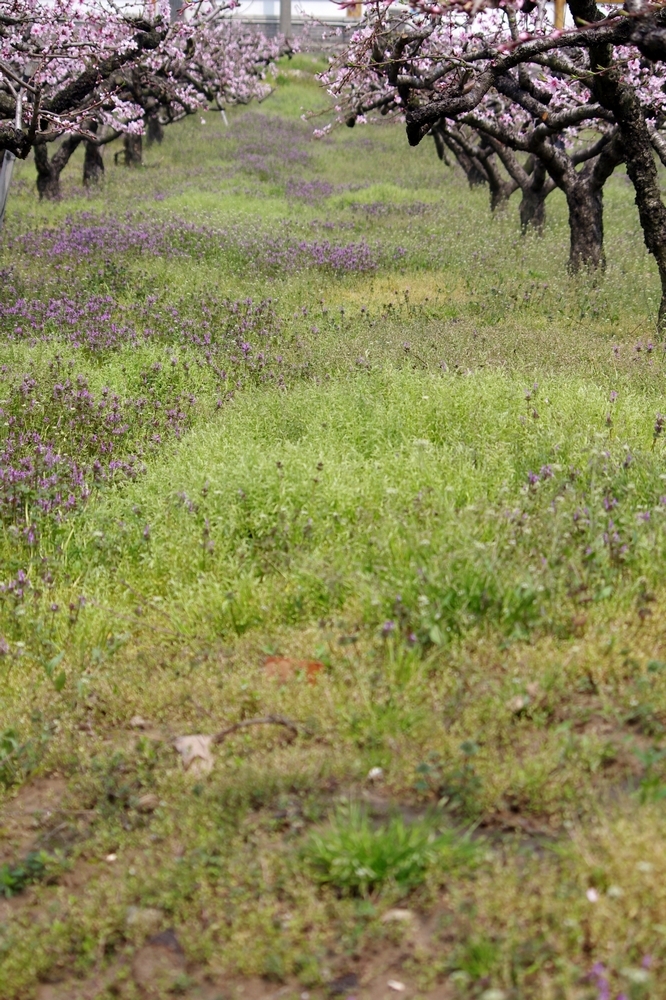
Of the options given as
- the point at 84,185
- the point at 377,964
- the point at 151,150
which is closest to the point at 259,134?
the point at 151,150

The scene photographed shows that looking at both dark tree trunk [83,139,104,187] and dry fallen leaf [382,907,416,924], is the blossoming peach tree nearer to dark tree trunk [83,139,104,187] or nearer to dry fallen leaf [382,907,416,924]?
dry fallen leaf [382,907,416,924]

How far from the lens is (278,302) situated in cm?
1249

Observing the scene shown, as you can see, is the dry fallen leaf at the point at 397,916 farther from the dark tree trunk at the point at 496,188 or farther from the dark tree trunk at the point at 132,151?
the dark tree trunk at the point at 132,151

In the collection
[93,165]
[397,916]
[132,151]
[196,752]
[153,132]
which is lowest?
[196,752]

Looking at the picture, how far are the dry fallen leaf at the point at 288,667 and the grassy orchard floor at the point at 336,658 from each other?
0.07 metres

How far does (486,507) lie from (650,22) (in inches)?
168

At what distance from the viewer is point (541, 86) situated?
15539 millimetres

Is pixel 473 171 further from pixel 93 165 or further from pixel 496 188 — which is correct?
pixel 93 165

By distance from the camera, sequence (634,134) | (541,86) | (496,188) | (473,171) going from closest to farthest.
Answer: (634,134) < (541,86) < (496,188) < (473,171)

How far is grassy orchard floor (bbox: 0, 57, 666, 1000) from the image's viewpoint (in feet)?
9.87

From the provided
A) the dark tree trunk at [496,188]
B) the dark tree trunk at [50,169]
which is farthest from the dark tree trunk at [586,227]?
the dark tree trunk at [50,169]

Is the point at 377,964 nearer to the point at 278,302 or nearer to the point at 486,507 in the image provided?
the point at 486,507

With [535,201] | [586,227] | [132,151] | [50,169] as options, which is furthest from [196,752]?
[132,151]

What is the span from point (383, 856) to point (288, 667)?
4.82 feet
